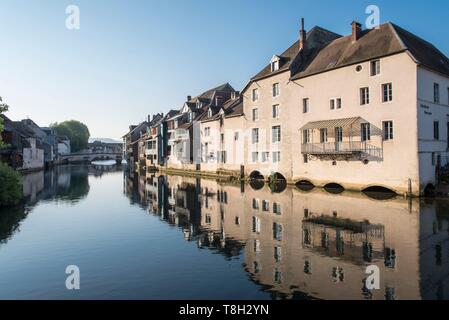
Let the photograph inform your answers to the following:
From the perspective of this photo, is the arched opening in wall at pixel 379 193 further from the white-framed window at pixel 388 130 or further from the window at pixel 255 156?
the window at pixel 255 156

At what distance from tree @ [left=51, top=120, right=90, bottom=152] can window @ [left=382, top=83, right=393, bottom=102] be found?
12833cm

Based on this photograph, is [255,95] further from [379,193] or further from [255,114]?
[379,193]

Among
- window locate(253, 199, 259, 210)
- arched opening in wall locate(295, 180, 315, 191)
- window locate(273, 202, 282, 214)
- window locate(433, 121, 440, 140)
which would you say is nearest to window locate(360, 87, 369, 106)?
window locate(433, 121, 440, 140)

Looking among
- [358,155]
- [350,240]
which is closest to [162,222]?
[350,240]

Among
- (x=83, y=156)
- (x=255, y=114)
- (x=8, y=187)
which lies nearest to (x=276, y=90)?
(x=255, y=114)

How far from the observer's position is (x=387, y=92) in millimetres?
27766

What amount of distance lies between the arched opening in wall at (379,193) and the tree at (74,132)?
127392 millimetres

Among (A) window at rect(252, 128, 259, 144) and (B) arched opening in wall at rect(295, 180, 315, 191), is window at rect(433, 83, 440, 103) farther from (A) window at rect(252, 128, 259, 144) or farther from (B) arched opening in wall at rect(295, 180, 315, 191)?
(A) window at rect(252, 128, 259, 144)

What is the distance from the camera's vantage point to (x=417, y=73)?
84.7ft

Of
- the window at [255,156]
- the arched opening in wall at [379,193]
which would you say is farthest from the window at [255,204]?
the window at [255,156]

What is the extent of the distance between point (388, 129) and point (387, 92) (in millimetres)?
3065

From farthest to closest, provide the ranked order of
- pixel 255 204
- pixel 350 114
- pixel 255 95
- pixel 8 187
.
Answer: pixel 255 95, pixel 350 114, pixel 255 204, pixel 8 187

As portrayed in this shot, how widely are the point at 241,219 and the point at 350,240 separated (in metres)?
6.53

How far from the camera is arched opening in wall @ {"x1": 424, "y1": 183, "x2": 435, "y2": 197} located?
26131 mm
